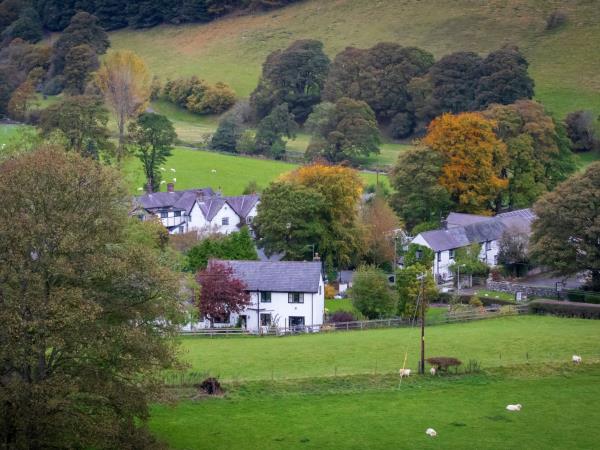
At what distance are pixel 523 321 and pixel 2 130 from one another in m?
71.0

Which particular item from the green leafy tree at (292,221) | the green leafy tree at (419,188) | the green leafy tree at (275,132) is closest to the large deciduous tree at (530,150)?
the green leafy tree at (419,188)

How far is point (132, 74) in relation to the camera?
11200 cm

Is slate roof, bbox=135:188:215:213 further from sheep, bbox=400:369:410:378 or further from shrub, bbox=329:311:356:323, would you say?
sheep, bbox=400:369:410:378


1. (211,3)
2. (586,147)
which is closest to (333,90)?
(586,147)

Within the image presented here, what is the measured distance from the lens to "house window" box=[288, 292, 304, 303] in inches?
2036

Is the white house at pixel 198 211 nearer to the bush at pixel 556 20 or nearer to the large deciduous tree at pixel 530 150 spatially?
the large deciduous tree at pixel 530 150

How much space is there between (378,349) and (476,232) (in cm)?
2569

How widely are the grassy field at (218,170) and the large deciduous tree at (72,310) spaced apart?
5423 cm

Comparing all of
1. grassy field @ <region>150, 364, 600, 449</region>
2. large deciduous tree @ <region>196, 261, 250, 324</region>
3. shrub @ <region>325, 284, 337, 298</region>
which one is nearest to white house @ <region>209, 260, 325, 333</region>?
large deciduous tree @ <region>196, 261, 250, 324</region>

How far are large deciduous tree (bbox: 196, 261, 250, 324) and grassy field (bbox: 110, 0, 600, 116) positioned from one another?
6561 centimetres

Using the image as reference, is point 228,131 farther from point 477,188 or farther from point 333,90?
point 477,188

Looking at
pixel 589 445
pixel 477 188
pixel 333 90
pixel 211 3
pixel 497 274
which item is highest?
pixel 211 3

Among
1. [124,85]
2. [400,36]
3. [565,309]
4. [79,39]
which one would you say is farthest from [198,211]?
[79,39]

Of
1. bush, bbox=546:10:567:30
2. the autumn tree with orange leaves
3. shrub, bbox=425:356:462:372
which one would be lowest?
shrub, bbox=425:356:462:372
